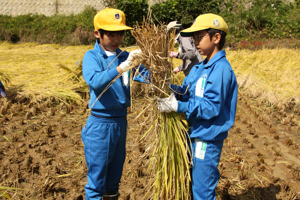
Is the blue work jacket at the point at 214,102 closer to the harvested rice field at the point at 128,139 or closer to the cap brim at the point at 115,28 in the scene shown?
the harvested rice field at the point at 128,139

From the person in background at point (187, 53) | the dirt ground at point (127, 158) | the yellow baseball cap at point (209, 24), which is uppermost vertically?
the yellow baseball cap at point (209, 24)

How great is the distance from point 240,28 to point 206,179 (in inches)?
473

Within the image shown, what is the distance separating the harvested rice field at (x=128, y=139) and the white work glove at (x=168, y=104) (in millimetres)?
197

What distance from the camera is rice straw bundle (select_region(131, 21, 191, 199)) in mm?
1737

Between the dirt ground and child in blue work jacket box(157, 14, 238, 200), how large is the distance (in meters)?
0.45

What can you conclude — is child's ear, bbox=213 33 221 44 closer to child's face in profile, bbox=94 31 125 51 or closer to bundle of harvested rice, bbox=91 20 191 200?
bundle of harvested rice, bbox=91 20 191 200

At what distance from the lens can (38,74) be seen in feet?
19.4

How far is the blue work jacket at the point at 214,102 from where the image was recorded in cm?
163

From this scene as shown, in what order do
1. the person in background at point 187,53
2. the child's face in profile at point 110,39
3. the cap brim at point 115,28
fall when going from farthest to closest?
the person in background at point 187,53
the child's face in profile at point 110,39
the cap brim at point 115,28

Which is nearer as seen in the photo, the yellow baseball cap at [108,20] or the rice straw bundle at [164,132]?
the rice straw bundle at [164,132]

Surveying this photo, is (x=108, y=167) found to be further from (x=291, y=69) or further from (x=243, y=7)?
(x=243, y=7)

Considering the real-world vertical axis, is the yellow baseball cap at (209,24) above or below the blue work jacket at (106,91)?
above

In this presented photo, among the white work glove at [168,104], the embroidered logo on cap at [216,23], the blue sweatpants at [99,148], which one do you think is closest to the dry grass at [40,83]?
the blue sweatpants at [99,148]

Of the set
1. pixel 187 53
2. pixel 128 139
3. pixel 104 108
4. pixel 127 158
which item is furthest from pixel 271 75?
pixel 104 108
